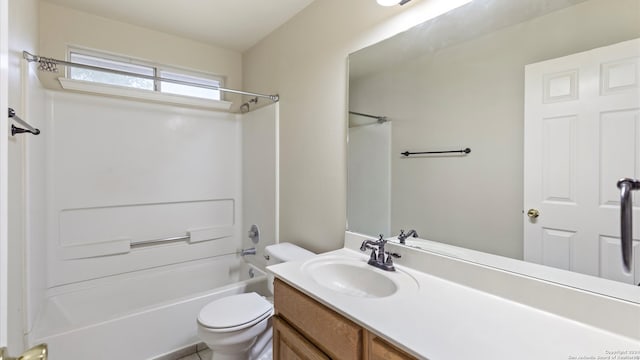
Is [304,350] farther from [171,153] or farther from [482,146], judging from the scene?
[171,153]

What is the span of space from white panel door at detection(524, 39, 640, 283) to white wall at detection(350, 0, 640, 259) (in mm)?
40

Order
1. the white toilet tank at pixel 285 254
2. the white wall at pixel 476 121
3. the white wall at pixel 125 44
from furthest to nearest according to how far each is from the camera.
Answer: the white wall at pixel 125 44 < the white toilet tank at pixel 285 254 < the white wall at pixel 476 121

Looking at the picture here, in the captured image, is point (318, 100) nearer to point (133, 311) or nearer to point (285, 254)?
point (285, 254)

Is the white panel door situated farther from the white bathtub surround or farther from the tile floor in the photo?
the tile floor

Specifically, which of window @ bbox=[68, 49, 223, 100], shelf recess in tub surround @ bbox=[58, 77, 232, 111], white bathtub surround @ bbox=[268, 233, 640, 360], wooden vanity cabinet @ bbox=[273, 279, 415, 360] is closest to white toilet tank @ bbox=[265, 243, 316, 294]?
wooden vanity cabinet @ bbox=[273, 279, 415, 360]

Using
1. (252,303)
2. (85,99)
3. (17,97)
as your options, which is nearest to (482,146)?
(252,303)

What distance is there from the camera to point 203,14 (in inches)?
84.0

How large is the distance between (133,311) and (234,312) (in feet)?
2.24

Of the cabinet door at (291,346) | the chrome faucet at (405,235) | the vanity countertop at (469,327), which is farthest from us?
the chrome faucet at (405,235)

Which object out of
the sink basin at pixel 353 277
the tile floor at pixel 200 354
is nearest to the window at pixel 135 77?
the sink basin at pixel 353 277

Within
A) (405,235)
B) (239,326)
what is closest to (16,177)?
(239,326)

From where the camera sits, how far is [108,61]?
233cm

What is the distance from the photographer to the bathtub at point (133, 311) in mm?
1606

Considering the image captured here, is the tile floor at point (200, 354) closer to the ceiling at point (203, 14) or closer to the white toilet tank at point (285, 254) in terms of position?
the white toilet tank at point (285, 254)
